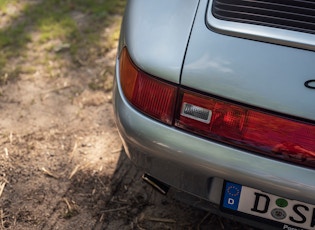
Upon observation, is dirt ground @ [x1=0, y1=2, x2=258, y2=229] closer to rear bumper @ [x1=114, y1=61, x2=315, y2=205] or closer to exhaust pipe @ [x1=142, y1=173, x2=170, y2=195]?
exhaust pipe @ [x1=142, y1=173, x2=170, y2=195]

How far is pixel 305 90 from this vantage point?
5.76ft

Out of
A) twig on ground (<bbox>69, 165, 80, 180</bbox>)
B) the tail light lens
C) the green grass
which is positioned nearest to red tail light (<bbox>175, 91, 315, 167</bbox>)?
the tail light lens

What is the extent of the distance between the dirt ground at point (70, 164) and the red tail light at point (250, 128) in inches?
31.3

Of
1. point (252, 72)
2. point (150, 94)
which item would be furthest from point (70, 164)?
point (252, 72)

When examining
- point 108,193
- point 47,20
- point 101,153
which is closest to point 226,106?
point 108,193

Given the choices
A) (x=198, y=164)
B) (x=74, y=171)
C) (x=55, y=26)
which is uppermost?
(x=198, y=164)

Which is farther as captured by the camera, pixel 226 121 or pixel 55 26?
pixel 55 26

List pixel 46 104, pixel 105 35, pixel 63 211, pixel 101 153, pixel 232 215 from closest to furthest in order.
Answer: pixel 232 215 < pixel 63 211 < pixel 101 153 < pixel 46 104 < pixel 105 35

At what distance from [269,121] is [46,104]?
1.85m

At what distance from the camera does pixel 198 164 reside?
6.15 feet

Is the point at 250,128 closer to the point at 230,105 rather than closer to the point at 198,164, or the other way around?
the point at 230,105

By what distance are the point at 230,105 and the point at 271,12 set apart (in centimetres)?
45

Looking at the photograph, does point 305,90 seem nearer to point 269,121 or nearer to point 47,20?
point 269,121

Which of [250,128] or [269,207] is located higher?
[250,128]
